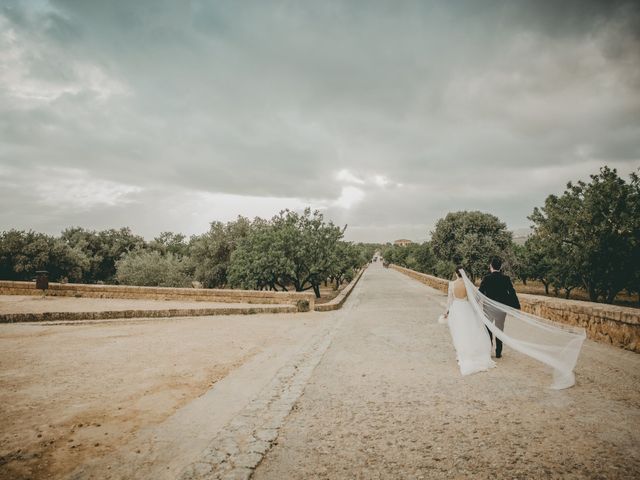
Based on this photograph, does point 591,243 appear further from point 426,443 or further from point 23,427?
point 23,427

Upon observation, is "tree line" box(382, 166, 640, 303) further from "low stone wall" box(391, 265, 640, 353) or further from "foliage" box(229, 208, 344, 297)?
"low stone wall" box(391, 265, 640, 353)

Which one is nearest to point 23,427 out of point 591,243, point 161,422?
point 161,422

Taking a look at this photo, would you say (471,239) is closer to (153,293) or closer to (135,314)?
(153,293)

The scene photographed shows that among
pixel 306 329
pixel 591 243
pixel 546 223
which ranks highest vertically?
pixel 546 223

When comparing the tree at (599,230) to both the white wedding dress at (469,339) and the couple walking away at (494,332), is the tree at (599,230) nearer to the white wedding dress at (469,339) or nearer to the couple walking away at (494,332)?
the couple walking away at (494,332)

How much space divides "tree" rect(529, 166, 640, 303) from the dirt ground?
17.4m

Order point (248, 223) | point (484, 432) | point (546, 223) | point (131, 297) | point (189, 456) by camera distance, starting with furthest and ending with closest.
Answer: point (248, 223) → point (546, 223) → point (131, 297) → point (484, 432) → point (189, 456)

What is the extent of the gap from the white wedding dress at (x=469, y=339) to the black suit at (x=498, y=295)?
0.42 metres

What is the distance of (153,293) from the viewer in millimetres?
14820

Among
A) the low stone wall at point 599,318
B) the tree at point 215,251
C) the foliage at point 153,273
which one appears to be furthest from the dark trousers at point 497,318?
the foliage at point 153,273

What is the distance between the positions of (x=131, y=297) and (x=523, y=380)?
50.7 ft

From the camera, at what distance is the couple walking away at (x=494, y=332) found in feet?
16.3

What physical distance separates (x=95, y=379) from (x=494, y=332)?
686cm

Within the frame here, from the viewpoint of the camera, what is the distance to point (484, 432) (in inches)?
129
